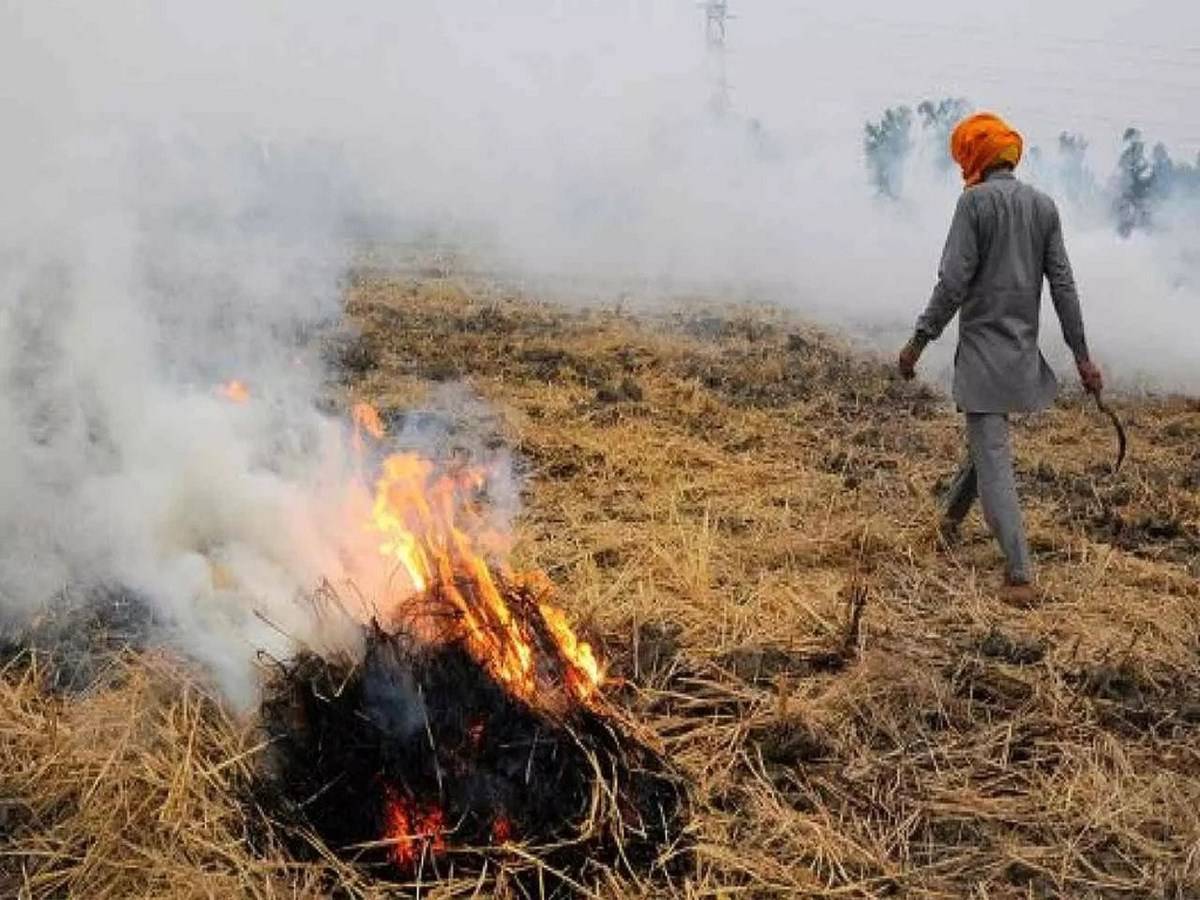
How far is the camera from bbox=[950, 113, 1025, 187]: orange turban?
183 inches

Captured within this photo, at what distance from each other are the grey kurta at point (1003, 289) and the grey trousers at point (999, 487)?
92mm

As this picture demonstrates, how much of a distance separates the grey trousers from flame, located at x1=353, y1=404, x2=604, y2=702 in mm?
2078

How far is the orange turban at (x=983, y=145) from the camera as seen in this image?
15.3 feet

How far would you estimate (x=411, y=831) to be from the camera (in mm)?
2775

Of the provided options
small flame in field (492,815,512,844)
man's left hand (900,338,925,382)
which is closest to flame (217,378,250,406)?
small flame in field (492,815,512,844)

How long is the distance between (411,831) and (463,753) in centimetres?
23

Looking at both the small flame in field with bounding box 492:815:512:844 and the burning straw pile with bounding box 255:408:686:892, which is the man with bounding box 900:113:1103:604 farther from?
the small flame in field with bounding box 492:815:512:844

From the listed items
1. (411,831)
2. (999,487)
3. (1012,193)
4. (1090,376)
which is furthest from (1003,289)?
(411,831)

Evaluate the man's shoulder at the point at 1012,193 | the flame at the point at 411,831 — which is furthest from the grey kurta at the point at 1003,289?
the flame at the point at 411,831

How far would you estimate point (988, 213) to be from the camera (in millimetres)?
4586

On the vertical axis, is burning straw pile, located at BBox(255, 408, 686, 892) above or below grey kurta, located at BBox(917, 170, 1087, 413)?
below

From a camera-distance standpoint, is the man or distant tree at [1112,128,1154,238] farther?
distant tree at [1112,128,1154,238]

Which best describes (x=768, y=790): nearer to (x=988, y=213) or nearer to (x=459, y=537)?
(x=459, y=537)

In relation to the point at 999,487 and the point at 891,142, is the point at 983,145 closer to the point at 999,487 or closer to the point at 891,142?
the point at 999,487
